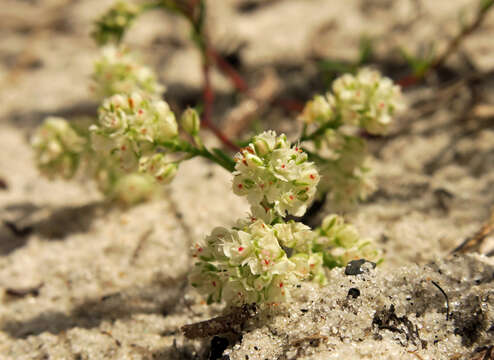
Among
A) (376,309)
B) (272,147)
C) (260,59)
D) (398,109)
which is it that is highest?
(260,59)

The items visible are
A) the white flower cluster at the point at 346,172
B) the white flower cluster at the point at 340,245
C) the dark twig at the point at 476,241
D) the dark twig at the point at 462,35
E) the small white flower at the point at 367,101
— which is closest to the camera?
the white flower cluster at the point at 340,245

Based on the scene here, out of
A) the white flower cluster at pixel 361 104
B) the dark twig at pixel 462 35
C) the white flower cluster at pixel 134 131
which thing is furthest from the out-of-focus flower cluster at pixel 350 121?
the dark twig at pixel 462 35

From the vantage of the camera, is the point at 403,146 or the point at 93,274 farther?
the point at 403,146

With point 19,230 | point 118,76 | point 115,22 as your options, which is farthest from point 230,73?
point 19,230

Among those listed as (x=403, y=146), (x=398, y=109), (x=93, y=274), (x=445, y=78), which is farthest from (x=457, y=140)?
(x=93, y=274)

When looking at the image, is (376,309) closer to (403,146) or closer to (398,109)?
(398,109)

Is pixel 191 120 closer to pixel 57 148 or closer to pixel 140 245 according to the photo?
pixel 140 245

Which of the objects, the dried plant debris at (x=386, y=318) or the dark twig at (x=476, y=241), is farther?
the dark twig at (x=476, y=241)

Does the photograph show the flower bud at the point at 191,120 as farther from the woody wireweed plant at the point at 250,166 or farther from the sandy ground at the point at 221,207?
the sandy ground at the point at 221,207
